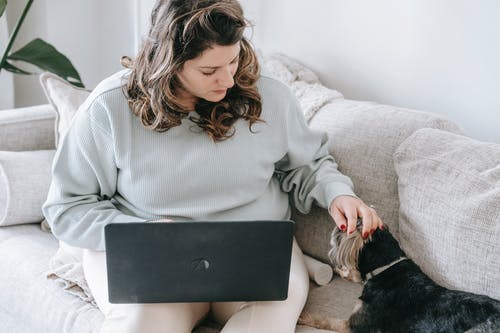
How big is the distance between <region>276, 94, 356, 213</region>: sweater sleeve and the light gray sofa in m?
0.08

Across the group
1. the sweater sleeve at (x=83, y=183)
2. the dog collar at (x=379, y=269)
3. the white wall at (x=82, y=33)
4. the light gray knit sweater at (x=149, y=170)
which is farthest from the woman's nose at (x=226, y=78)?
the white wall at (x=82, y=33)

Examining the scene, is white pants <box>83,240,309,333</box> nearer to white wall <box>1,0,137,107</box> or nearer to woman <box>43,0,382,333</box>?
woman <box>43,0,382,333</box>

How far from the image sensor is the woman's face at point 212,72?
4.88ft

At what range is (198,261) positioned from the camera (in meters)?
1.36

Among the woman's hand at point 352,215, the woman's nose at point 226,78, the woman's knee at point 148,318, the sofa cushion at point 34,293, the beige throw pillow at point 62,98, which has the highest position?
the woman's nose at point 226,78

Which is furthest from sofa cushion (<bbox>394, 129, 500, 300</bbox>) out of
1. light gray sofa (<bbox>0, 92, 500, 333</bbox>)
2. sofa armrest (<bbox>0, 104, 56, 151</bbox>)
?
sofa armrest (<bbox>0, 104, 56, 151</bbox>)

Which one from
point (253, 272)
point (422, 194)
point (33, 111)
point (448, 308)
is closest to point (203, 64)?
point (253, 272)

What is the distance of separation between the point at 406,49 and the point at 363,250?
81cm

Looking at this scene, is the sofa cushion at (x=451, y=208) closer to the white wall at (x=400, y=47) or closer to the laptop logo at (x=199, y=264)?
the white wall at (x=400, y=47)

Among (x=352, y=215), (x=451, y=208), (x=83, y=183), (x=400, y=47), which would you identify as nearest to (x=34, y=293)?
(x=83, y=183)

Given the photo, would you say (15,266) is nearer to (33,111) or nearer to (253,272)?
(33,111)

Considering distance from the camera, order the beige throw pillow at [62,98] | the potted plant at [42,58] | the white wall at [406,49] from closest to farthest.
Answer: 1. the white wall at [406,49]
2. the beige throw pillow at [62,98]
3. the potted plant at [42,58]

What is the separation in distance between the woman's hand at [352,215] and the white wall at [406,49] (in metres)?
Result: 0.61

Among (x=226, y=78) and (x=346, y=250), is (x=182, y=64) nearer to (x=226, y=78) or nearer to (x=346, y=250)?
(x=226, y=78)
